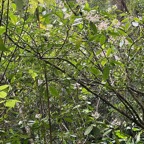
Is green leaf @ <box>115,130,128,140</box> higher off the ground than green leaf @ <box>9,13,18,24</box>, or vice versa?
green leaf @ <box>9,13,18,24</box>

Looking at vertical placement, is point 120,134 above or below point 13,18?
below

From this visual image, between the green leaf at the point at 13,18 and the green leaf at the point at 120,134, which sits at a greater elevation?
the green leaf at the point at 13,18

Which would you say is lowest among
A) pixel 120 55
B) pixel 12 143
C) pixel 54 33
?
pixel 12 143

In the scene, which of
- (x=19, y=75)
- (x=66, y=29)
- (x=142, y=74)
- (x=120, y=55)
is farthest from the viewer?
(x=142, y=74)

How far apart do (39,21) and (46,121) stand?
1.84 feet

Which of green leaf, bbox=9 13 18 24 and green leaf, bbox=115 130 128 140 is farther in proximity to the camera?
green leaf, bbox=115 130 128 140

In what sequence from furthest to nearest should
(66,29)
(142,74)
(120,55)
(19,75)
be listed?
(142,74)
(120,55)
(19,75)
(66,29)

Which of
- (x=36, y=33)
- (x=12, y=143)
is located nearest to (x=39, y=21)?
(x=36, y=33)

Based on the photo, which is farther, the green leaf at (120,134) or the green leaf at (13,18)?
the green leaf at (120,134)

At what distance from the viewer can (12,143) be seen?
4.46ft

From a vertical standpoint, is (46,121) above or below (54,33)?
below

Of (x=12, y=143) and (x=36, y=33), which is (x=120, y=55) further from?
(x=12, y=143)

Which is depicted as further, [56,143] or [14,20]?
[56,143]

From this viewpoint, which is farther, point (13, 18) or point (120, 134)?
point (120, 134)
